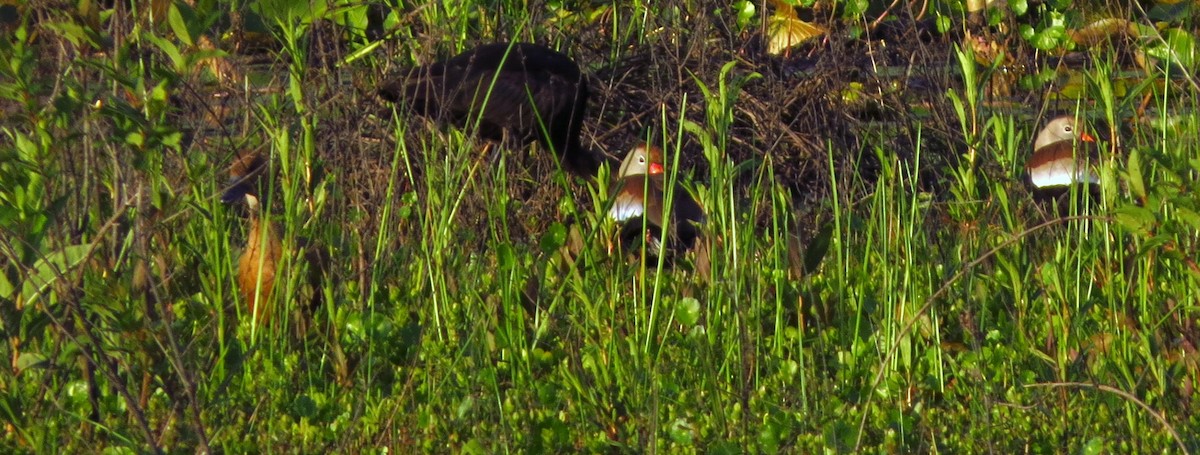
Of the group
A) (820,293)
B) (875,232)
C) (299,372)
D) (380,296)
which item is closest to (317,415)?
(299,372)

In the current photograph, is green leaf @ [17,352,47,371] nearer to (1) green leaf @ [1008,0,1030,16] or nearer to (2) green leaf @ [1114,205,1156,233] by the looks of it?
(2) green leaf @ [1114,205,1156,233]

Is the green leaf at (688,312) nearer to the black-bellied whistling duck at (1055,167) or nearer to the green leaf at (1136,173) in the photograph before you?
the green leaf at (1136,173)

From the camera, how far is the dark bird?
4059 millimetres

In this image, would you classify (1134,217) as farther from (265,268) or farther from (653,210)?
(653,210)

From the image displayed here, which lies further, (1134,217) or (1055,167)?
(1055,167)

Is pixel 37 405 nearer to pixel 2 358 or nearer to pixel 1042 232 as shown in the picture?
pixel 2 358

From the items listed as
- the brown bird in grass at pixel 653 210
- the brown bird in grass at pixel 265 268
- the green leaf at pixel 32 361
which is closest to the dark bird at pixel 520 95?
the brown bird in grass at pixel 653 210

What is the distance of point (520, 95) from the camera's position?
14.0 ft

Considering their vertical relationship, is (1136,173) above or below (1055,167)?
above

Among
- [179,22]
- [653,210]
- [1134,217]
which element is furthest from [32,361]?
[653,210]

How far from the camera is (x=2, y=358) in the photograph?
224 cm

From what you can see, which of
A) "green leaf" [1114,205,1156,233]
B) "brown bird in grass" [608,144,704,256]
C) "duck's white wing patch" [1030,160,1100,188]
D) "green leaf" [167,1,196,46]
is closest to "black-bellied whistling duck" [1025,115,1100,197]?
"duck's white wing patch" [1030,160,1100,188]

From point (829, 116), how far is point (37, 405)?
2.98 m

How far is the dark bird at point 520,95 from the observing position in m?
4.06
